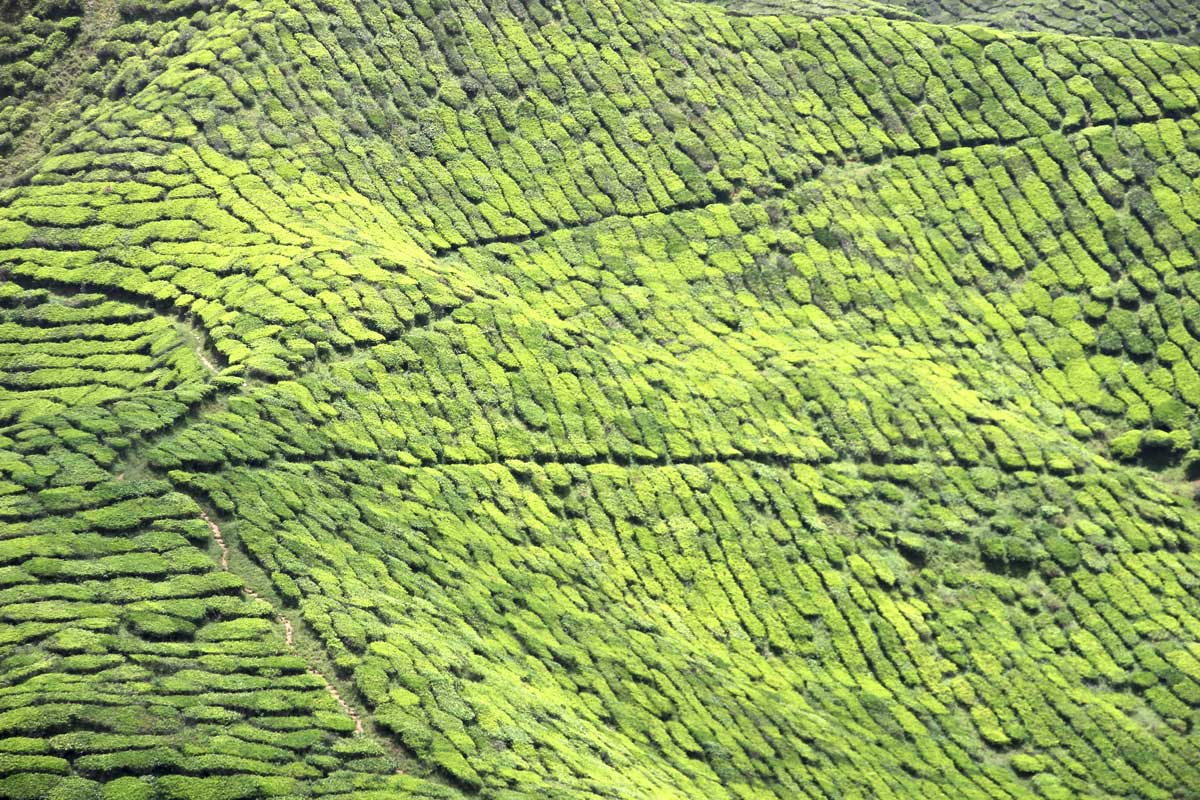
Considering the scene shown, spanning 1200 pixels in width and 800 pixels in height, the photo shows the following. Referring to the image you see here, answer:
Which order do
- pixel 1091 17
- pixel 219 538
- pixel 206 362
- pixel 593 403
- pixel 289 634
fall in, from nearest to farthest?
pixel 289 634
pixel 219 538
pixel 206 362
pixel 593 403
pixel 1091 17

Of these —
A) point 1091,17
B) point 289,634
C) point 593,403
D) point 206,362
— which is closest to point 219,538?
A: point 289,634

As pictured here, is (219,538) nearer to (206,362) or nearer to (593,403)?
(206,362)

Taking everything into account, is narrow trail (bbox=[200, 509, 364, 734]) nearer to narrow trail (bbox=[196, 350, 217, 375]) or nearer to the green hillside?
the green hillside

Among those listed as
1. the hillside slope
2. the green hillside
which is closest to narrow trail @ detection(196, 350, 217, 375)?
the green hillside

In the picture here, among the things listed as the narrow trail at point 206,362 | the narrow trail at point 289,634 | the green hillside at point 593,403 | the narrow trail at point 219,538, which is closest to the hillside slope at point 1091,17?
the green hillside at point 593,403

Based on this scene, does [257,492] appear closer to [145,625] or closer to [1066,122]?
[145,625]

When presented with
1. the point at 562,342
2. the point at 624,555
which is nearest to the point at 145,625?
the point at 624,555

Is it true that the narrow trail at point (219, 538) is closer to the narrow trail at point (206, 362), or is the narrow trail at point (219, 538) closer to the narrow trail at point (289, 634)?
the narrow trail at point (289, 634)
